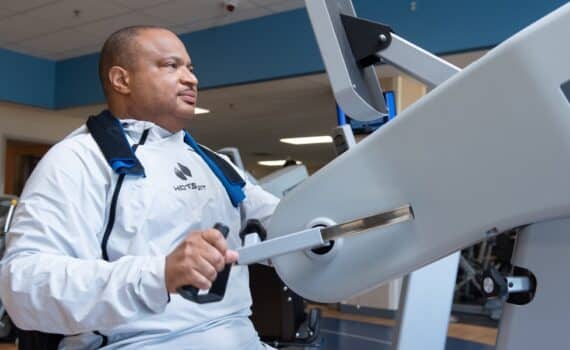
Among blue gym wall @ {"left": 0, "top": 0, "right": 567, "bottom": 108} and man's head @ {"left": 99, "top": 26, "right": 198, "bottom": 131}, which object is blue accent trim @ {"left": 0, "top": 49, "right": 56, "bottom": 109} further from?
man's head @ {"left": 99, "top": 26, "right": 198, "bottom": 131}

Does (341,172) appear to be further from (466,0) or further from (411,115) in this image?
(466,0)

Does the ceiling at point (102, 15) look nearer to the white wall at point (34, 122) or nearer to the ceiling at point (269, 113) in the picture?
the ceiling at point (269, 113)

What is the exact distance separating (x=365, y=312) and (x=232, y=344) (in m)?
4.48

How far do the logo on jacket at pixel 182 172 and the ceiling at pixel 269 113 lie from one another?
302 centimetres

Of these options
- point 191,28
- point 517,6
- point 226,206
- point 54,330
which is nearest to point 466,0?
point 517,6

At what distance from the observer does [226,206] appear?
46.9 inches

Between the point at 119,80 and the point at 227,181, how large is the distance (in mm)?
329

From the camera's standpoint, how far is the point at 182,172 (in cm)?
114

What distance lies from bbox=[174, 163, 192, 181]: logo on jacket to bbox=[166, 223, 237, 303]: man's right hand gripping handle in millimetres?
410

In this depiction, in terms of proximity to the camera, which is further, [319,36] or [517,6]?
[517,6]

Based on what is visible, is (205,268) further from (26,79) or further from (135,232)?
(26,79)

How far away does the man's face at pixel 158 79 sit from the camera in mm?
1141

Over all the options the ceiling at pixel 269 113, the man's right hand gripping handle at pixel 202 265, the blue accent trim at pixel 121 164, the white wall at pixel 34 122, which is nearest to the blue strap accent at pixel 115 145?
the blue accent trim at pixel 121 164

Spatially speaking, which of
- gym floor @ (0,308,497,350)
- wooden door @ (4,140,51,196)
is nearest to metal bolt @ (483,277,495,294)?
gym floor @ (0,308,497,350)
